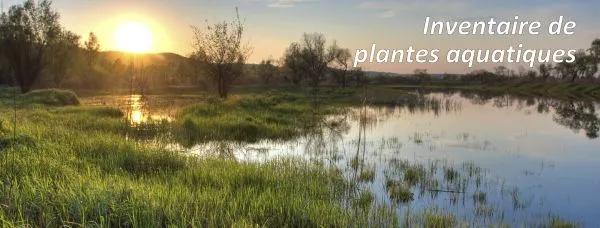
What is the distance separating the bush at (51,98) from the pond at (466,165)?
16369 mm

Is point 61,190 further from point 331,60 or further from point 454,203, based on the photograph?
point 331,60

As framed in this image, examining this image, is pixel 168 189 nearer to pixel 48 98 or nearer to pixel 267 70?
pixel 48 98

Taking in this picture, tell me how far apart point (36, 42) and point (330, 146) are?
42.9 m

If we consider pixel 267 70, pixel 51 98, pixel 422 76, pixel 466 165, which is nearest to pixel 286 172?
pixel 466 165

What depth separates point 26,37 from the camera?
47844 mm

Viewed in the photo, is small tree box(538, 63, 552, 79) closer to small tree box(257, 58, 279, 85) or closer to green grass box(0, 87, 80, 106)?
small tree box(257, 58, 279, 85)

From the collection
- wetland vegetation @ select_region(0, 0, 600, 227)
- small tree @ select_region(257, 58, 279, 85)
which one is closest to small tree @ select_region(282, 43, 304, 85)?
small tree @ select_region(257, 58, 279, 85)

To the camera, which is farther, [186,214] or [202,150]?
[202,150]

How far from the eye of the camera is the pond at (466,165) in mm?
10109

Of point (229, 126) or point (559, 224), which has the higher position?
point (229, 126)

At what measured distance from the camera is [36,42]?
48.5 meters

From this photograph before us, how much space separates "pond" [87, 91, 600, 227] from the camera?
1011 centimetres

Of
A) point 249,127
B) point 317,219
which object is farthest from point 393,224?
point 249,127

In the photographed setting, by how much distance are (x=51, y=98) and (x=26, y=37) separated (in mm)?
21078
